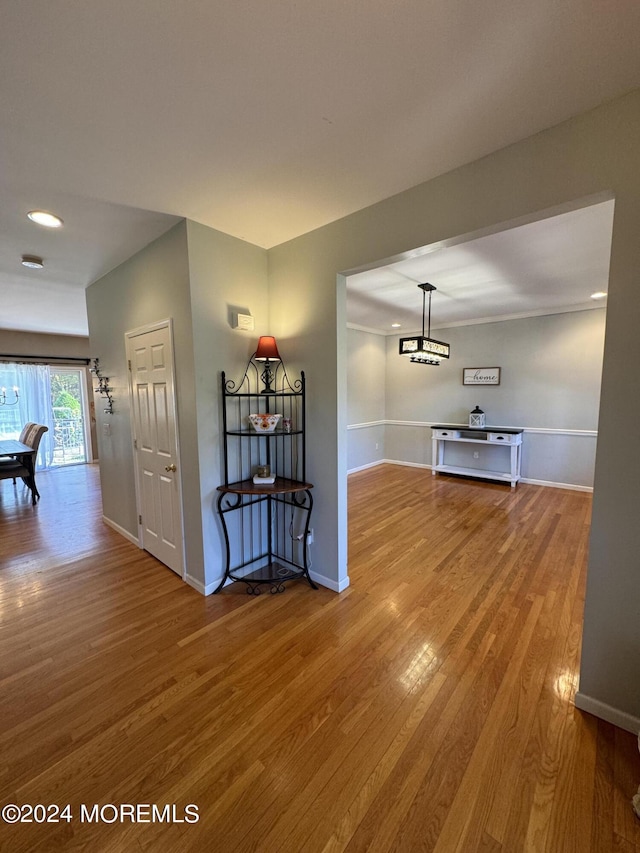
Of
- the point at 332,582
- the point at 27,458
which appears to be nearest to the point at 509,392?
the point at 332,582

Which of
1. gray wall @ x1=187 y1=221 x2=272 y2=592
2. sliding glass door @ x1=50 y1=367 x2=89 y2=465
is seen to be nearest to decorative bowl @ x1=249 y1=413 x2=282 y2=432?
gray wall @ x1=187 y1=221 x2=272 y2=592

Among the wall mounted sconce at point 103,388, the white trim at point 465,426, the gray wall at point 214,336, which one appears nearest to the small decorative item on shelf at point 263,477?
the gray wall at point 214,336

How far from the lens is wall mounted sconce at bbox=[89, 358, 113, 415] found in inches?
143

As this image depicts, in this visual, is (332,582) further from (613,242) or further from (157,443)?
(613,242)

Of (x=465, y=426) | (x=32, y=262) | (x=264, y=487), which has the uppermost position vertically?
(x=32, y=262)

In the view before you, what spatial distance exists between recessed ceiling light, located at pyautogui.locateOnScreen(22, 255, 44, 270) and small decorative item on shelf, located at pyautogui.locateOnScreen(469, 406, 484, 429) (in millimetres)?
5839

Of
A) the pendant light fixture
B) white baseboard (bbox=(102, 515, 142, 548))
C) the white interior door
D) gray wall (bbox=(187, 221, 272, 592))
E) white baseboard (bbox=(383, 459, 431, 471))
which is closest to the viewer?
gray wall (bbox=(187, 221, 272, 592))

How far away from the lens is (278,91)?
1.35m

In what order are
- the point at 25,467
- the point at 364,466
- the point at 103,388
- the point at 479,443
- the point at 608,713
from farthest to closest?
the point at 364,466 → the point at 479,443 → the point at 25,467 → the point at 103,388 → the point at 608,713

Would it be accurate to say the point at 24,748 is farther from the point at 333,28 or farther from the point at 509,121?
the point at 509,121

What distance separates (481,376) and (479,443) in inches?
43.9

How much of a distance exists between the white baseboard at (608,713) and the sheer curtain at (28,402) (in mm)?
8542

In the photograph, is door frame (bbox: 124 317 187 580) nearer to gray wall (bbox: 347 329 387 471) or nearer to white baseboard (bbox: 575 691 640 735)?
white baseboard (bbox: 575 691 640 735)

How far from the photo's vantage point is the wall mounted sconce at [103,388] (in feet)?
11.9
